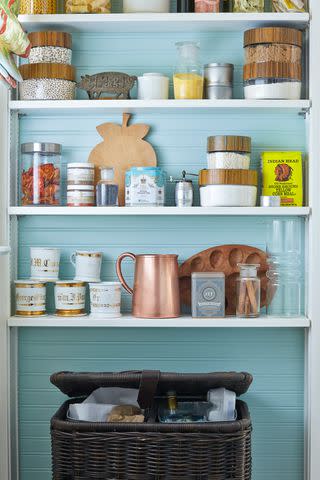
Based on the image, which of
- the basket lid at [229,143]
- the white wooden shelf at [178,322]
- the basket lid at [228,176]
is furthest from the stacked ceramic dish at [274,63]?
the white wooden shelf at [178,322]

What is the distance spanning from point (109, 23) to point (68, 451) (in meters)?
1.35

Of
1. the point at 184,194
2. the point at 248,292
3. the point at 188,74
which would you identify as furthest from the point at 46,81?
the point at 248,292

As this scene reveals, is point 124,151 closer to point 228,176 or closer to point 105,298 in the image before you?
point 228,176

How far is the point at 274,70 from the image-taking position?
261 cm

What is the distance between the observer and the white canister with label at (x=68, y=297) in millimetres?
2689

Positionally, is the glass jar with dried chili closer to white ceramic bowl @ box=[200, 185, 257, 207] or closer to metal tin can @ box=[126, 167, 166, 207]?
metal tin can @ box=[126, 167, 166, 207]

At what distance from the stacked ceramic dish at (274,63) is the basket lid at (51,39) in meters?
0.59

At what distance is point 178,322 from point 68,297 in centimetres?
38

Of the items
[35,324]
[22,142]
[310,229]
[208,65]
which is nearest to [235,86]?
[208,65]

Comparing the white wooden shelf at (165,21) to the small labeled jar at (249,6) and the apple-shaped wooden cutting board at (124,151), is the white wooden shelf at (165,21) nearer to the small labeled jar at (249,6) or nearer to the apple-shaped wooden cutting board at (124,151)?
the small labeled jar at (249,6)

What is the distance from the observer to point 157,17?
8.63 feet

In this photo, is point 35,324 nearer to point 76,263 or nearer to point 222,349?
point 76,263

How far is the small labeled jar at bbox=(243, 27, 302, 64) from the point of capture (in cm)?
261

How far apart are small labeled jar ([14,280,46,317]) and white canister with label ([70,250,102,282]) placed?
0.14 m
